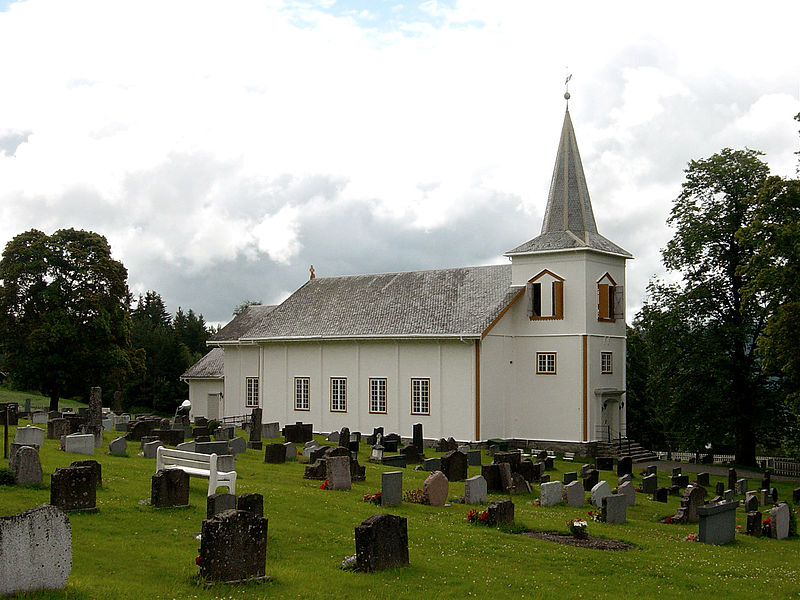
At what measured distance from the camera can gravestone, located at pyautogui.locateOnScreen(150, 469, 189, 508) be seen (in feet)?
51.7

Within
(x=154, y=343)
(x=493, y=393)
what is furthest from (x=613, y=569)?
(x=154, y=343)

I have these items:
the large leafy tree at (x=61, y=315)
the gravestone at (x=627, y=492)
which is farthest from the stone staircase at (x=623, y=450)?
the large leafy tree at (x=61, y=315)

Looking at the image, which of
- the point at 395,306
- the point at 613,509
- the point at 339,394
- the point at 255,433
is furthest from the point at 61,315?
the point at 613,509

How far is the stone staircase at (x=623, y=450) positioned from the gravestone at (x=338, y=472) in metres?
19.6

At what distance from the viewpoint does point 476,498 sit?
19875mm

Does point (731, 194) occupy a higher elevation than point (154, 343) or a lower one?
higher

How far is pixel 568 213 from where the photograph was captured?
1596 inches

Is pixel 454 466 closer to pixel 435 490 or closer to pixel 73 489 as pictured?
pixel 435 490

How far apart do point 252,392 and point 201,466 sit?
29254 millimetres

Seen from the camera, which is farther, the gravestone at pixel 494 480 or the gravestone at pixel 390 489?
the gravestone at pixel 494 480

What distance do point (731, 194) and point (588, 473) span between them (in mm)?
17805

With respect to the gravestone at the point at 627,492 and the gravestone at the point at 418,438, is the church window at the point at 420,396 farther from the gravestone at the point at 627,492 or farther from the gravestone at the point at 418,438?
the gravestone at the point at 627,492

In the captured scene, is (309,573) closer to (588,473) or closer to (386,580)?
(386,580)

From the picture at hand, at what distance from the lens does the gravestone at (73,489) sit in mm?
14688
